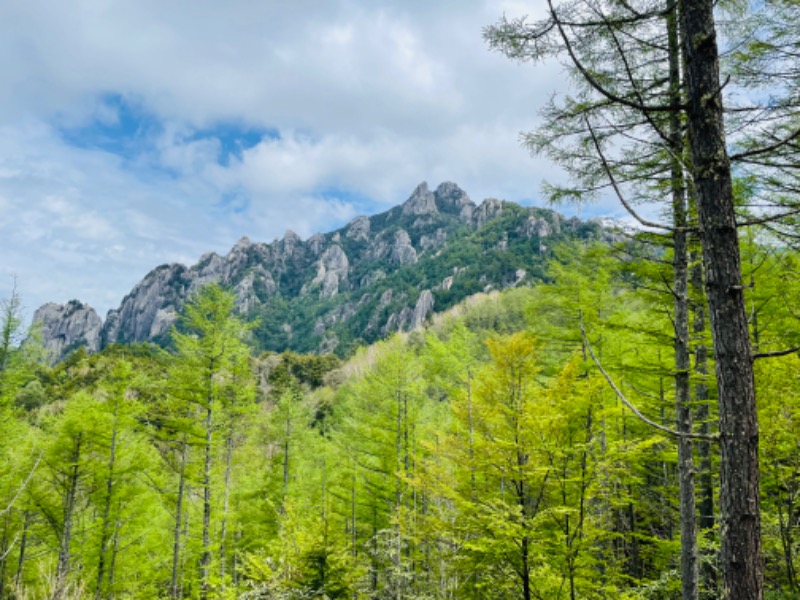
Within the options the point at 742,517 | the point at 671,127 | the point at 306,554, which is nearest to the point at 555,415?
the point at 671,127

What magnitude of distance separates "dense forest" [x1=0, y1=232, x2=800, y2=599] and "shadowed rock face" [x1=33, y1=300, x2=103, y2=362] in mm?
160853

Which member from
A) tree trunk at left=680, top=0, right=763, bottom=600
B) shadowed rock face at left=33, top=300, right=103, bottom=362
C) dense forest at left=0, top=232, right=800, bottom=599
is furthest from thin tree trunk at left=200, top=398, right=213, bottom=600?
shadowed rock face at left=33, top=300, right=103, bottom=362

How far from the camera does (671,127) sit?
213 inches

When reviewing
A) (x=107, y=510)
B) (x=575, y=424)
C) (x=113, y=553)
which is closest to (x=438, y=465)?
(x=575, y=424)

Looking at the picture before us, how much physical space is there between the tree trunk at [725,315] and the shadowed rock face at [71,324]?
600 feet

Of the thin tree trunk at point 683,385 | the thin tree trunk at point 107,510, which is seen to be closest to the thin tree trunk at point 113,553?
the thin tree trunk at point 107,510

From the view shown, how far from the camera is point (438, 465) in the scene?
994cm

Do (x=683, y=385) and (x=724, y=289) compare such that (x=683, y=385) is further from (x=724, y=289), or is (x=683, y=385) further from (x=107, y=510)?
(x=107, y=510)

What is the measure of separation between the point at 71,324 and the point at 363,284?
343ft

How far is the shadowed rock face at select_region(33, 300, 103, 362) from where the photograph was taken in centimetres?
15325

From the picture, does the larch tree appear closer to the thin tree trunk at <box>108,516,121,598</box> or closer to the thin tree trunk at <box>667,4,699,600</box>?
the thin tree trunk at <box>667,4,699,600</box>

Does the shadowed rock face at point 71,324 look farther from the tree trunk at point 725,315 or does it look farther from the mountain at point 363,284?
the tree trunk at point 725,315

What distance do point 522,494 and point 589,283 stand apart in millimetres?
7374

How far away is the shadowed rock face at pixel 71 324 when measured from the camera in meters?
153
